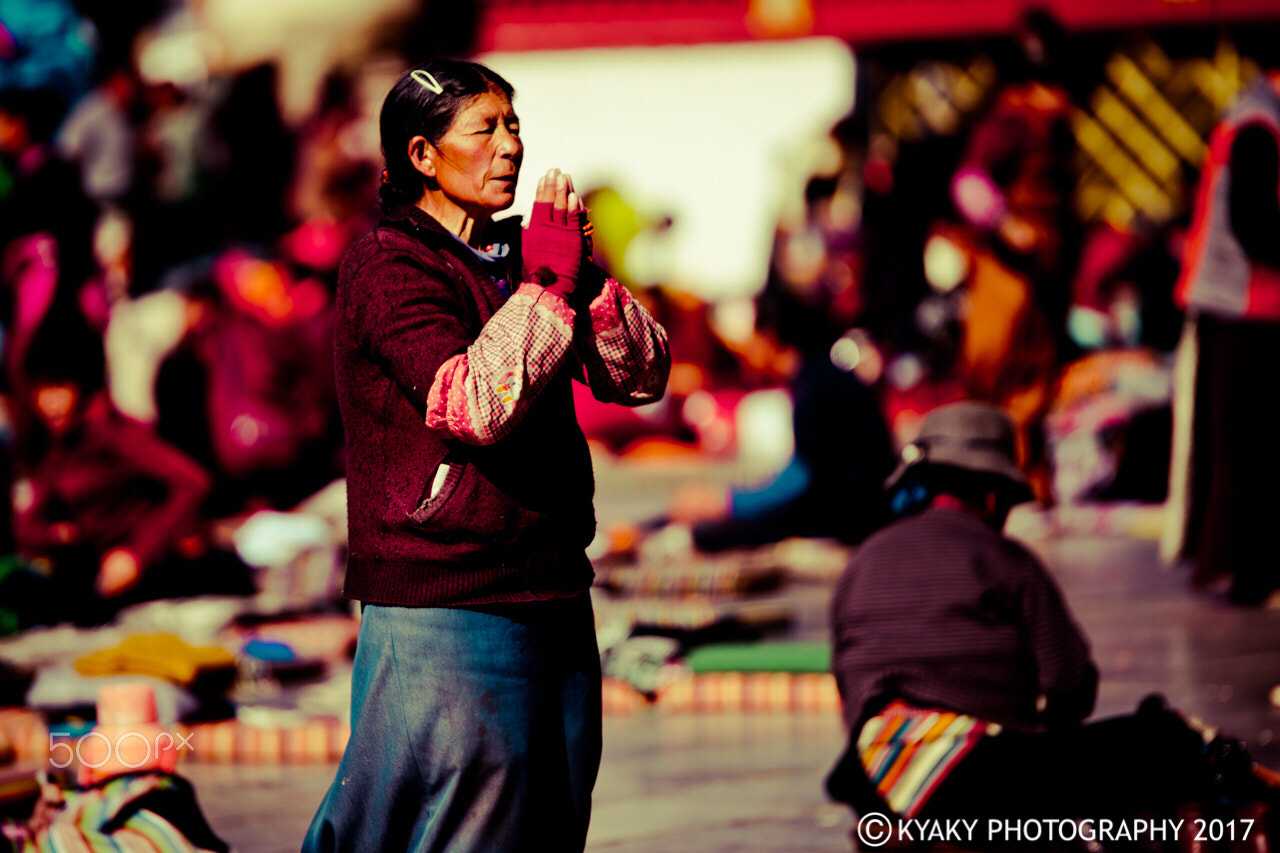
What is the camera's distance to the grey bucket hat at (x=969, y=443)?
3744 mm

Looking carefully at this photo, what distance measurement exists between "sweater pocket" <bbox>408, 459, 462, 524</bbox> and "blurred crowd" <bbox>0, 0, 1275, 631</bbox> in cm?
473

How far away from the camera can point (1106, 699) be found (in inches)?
208

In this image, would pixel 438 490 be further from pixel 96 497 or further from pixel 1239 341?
pixel 96 497

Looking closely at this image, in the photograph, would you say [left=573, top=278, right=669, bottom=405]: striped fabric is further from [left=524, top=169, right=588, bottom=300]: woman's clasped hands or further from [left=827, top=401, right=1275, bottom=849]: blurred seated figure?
[left=827, top=401, right=1275, bottom=849]: blurred seated figure

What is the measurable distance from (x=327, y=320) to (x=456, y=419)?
24.9ft

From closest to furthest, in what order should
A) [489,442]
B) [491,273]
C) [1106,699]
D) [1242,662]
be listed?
[489,442], [491,273], [1106,699], [1242,662]

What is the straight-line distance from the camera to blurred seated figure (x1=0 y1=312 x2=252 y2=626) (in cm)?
714

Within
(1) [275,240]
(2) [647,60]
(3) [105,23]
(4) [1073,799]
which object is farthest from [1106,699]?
(3) [105,23]

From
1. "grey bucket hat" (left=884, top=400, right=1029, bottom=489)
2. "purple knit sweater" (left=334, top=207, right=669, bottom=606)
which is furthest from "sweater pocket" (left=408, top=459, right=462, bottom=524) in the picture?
"grey bucket hat" (left=884, top=400, right=1029, bottom=489)

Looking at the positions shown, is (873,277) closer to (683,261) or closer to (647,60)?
(683,261)

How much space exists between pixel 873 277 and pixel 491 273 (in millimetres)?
7960

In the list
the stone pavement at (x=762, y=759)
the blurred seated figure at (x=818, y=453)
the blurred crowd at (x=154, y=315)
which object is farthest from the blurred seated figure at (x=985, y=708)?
the blurred crowd at (x=154, y=315)

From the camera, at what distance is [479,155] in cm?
259

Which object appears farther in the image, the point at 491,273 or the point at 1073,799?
the point at 1073,799
